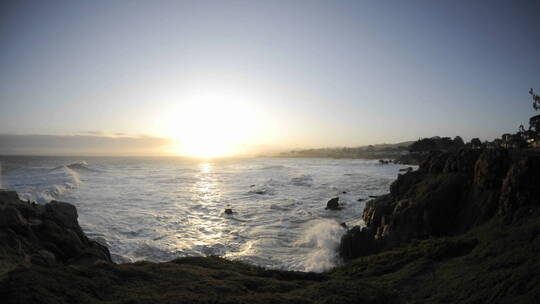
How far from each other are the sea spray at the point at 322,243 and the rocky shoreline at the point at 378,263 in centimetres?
116

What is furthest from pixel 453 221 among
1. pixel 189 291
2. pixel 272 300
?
pixel 189 291

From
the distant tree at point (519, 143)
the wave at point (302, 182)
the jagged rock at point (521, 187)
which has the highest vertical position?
the distant tree at point (519, 143)

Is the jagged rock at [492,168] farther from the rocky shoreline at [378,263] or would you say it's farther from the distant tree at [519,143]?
the distant tree at [519,143]

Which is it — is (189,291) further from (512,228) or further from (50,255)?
(512,228)

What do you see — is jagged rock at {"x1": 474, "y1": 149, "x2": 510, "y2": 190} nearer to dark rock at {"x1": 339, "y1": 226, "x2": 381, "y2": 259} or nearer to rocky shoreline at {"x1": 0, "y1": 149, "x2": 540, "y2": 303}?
rocky shoreline at {"x1": 0, "y1": 149, "x2": 540, "y2": 303}

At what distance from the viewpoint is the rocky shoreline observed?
228 inches

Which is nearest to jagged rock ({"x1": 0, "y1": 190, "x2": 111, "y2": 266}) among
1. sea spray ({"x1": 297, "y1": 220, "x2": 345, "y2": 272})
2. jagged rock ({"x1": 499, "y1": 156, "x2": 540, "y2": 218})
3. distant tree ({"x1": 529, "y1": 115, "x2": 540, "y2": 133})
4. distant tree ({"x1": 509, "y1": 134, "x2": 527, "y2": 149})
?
sea spray ({"x1": 297, "y1": 220, "x2": 345, "y2": 272})

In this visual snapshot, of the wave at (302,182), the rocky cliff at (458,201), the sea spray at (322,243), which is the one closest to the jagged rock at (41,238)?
the sea spray at (322,243)

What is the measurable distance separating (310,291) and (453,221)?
1000 cm

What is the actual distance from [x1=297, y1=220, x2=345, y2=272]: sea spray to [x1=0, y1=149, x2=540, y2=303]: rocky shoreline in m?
1.16

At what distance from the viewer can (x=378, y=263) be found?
9.98m

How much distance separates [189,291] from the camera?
6.31 metres

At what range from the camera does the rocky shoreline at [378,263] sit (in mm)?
5781

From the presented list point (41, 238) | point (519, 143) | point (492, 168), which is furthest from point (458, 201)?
point (519, 143)
